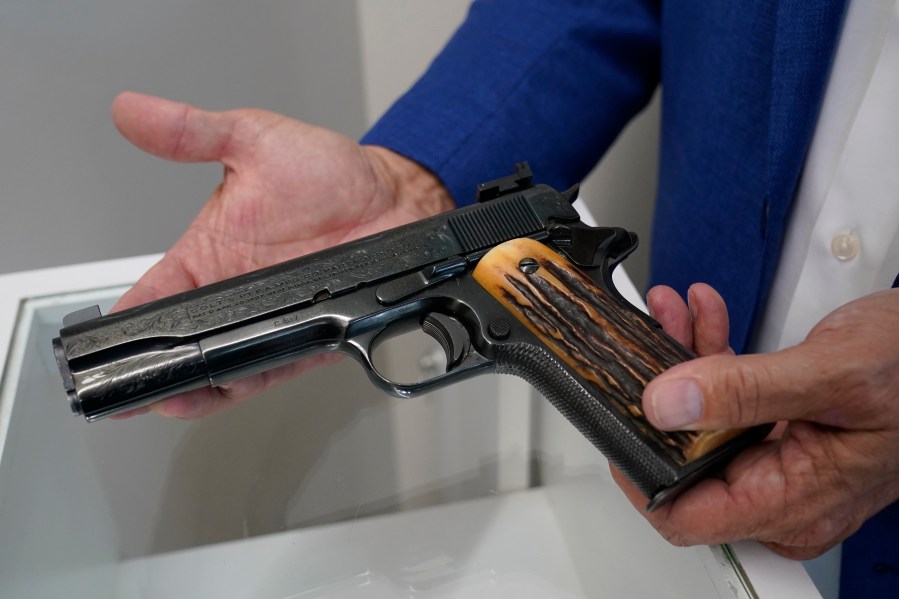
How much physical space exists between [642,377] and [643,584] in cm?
32

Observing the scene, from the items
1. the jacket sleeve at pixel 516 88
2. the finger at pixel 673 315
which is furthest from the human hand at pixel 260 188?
the finger at pixel 673 315

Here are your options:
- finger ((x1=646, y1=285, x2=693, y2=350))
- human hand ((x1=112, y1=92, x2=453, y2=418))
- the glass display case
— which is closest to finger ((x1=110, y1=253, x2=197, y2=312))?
human hand ((x1=112, y1=92, x2=453, y2=418))

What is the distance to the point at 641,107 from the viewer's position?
137cm

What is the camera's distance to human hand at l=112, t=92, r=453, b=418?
41.2 inches

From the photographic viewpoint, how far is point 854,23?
2.87ft

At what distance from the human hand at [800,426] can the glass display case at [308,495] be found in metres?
0.17

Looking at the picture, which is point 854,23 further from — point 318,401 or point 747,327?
point 318,401

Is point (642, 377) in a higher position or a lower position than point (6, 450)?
lower

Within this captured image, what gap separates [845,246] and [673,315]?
0.23 m

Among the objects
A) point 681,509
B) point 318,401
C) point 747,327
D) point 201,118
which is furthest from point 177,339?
point 747,327

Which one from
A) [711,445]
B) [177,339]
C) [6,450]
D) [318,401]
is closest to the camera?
[711,445]

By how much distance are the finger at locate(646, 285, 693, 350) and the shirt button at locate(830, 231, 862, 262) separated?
8.2 inches

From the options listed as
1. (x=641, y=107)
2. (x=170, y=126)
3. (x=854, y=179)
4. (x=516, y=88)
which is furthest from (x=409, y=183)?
(x=854, y=179)

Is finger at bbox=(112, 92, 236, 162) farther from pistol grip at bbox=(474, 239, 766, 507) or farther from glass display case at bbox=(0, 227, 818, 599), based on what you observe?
pistol grip at bbox=(474, 239, 766, 507)
